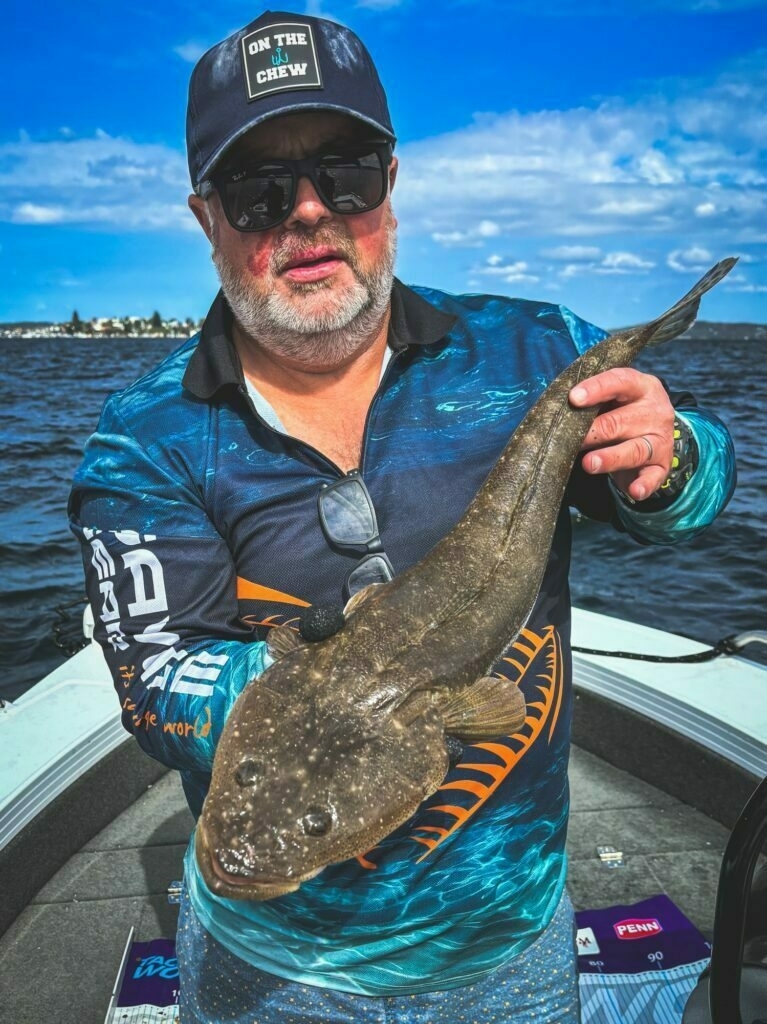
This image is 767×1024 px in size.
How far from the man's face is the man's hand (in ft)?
3.00

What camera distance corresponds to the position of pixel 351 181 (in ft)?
9.93

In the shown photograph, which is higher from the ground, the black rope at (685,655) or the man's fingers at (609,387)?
the man's fingers at (609,387)

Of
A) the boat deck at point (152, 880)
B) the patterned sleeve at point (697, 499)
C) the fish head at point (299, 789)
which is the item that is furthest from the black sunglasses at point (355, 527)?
the boat deck at point (152, 880)

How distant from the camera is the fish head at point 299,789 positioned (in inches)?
79.1

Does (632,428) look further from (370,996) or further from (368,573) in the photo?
(370,996)

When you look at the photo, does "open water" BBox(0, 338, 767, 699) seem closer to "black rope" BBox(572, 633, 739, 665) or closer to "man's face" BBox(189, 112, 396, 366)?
"black rope" BBox(572, 633, 739, 665)

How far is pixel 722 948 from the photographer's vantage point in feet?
7.38

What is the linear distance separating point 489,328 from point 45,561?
46.6 ft

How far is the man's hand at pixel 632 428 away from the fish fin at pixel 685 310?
0.50 meters

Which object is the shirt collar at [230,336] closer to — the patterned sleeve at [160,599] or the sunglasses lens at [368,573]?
the patterned sleeve at [160,599]

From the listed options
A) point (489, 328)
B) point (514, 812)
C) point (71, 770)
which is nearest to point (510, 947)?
point (514, 812)

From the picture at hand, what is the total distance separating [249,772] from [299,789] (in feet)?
0.45

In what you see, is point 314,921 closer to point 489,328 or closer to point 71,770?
point 489,328

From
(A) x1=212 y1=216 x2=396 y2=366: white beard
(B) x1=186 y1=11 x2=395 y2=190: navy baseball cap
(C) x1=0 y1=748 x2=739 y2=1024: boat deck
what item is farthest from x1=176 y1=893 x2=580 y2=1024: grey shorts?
(B) x1=186 y1=11 x2=395 y2=190: navy baseball cap
